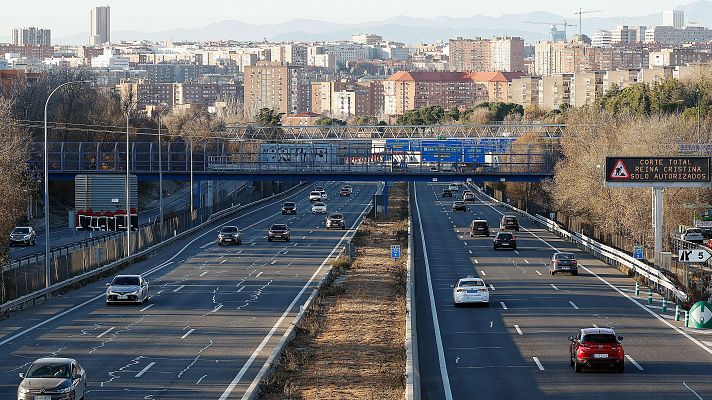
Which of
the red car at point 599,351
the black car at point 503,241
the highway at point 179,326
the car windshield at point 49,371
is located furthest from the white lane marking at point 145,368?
the black car at point 503,241

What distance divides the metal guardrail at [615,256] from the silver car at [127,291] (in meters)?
18.8

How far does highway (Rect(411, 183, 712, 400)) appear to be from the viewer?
2847cm

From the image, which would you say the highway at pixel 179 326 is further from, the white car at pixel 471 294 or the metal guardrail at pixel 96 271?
the white car at pixel 471 294

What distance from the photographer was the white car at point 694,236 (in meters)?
74.6

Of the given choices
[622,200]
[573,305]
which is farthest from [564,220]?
[573,305]

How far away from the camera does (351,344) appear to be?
1383 inches

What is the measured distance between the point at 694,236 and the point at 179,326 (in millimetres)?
43275

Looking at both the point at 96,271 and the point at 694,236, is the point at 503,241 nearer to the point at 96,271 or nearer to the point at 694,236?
the point at 694,236

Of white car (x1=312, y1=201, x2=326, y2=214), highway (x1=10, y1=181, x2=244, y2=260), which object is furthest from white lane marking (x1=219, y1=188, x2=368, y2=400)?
white car (x1=312, y1=201, x2=326, y2=214)

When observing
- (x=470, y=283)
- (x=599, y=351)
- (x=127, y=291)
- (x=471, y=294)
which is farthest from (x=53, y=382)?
(x=470, y=283)

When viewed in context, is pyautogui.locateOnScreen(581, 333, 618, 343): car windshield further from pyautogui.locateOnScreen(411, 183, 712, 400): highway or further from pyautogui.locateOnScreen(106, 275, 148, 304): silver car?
pyautogui.locateOnScreen(106, 275, 148, 304): silver car

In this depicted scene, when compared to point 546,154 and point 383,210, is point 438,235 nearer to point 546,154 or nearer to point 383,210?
point 546,154

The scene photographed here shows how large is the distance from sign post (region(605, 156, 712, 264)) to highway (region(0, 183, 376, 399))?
547 inches

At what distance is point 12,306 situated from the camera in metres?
43.5
